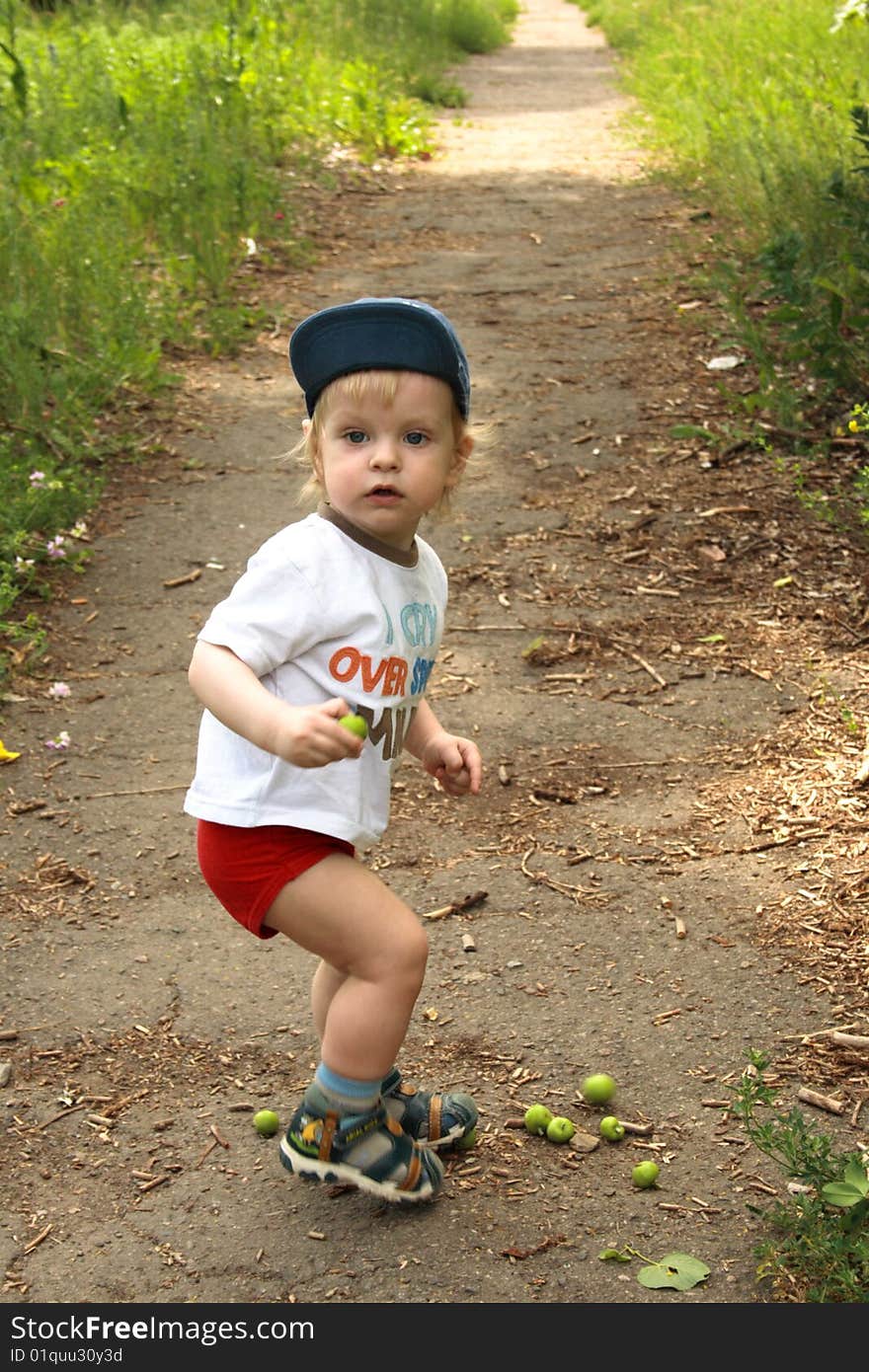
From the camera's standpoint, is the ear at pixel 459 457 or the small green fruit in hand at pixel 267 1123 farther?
the small green fruit in hand at pixel 267 1123

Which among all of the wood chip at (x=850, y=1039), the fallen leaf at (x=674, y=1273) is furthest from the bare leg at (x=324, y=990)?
the wood chip at (x=850, y=1039)

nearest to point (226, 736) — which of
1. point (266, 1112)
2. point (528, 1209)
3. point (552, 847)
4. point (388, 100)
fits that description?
point (266, 1112)

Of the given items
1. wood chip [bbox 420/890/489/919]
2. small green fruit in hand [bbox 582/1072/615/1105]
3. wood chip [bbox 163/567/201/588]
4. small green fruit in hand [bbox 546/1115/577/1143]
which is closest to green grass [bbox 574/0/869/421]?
wood chip [bbox 163/567/201/588]

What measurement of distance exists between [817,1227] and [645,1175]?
353 millimetres

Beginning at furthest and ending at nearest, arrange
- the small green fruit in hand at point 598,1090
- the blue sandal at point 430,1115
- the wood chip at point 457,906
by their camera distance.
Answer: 1. the wood chip at point 457,906
2. the small green fruit in hand at point 598,1090
3. the blue sandal at point 430,1115

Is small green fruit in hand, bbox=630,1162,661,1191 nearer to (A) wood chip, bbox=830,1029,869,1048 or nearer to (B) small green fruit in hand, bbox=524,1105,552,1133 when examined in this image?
(B) small green fruit in hand, bbox=524,1105,552,1133

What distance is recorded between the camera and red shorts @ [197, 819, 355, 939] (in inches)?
97.4

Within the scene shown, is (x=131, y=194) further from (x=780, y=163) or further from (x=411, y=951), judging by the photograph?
(x=411, y=951)

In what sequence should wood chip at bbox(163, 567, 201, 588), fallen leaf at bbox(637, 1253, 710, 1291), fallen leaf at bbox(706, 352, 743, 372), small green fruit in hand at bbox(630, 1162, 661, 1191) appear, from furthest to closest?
fallen leaf at bbox(706, 352, 743, 372) → wood chip at bbox(163, 567, 201, 588) → small green fruit in hand at bbox(630, 1162, 661, 1191) → fallen leaf at bbox(637, 1253, 710, 1291)

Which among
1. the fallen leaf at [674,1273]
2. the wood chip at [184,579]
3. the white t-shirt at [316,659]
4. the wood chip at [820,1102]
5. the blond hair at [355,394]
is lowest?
the wood chip at [184,579]

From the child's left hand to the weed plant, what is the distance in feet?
2.27

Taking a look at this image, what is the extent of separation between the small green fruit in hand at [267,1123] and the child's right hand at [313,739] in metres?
0.86

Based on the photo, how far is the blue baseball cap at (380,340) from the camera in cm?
247

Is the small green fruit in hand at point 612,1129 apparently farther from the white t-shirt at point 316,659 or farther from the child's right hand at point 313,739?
the child's right hand at point 313,739
